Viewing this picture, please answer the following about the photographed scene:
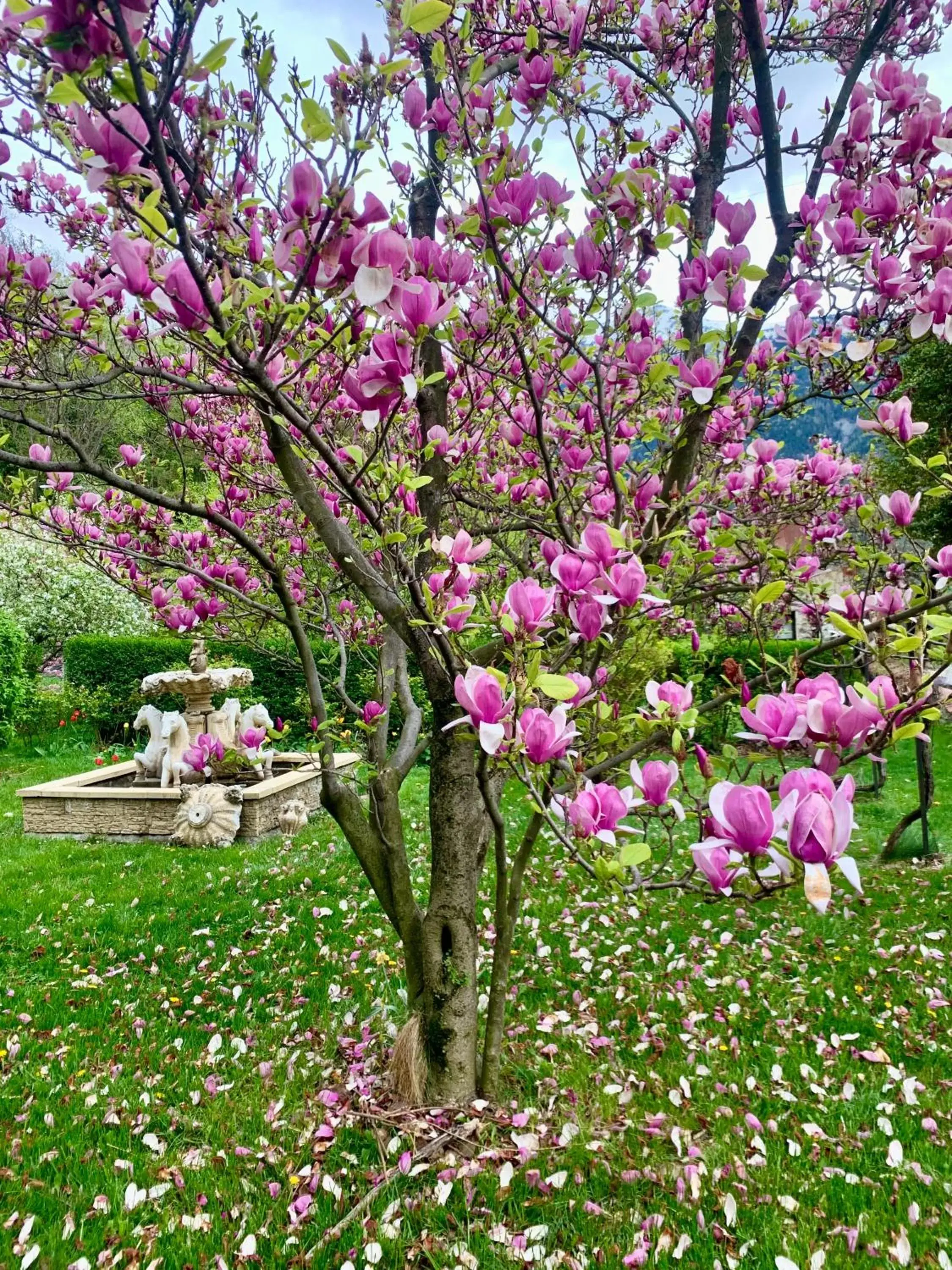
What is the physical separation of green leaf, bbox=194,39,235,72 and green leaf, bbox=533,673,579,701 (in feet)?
3.32

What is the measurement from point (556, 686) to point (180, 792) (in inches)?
235

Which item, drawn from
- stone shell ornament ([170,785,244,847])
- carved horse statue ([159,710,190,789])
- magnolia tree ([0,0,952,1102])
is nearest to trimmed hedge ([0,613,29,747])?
carved horse statue ([159,710,190,789])

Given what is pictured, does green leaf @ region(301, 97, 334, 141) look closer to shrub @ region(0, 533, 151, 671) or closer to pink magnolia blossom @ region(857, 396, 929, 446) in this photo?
pink magnolia blossom @ region(857, 396, 929, 446)

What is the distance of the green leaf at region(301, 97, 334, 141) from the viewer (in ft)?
3.59

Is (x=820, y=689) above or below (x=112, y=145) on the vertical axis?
below

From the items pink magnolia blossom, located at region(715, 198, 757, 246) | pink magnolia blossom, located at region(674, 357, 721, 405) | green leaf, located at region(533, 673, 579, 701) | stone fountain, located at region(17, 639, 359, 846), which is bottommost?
stone fountain, located at region(17, 639, 359, 846)

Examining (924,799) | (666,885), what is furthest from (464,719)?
(924,799)

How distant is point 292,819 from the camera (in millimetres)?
6918

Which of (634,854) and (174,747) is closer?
(634,854)

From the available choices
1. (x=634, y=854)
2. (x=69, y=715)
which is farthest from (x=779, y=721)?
(x=69, y=715)

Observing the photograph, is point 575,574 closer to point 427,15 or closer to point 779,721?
point 779,721

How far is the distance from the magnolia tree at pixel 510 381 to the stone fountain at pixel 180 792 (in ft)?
10.1

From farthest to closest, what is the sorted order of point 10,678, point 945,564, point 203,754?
point 10,678 → point 203,754 → point 945,564

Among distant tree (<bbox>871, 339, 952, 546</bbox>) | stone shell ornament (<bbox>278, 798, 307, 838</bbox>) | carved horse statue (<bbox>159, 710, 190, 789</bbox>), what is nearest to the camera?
stone shell ornament (<bbox>278, 798, 307, 838</bbox>)
